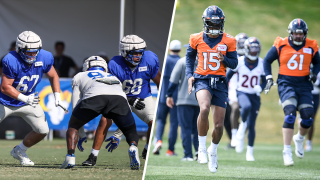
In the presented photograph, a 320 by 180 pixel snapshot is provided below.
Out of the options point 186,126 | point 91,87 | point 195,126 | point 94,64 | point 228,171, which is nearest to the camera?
point 91,87

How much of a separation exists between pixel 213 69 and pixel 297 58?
1.76m

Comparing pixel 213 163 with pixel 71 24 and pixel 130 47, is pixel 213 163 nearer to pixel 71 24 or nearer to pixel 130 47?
pixel 130 47

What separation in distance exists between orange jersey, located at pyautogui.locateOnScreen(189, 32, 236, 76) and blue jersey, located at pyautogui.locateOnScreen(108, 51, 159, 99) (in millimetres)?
728


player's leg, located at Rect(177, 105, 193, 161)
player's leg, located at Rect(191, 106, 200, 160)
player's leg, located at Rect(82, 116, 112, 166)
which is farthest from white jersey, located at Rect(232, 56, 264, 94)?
player's leg, located at Rect(82, 116, 112, 166)

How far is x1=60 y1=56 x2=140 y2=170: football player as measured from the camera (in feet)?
16.2

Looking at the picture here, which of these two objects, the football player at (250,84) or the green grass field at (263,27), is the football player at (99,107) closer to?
the green grass field at (263,27)

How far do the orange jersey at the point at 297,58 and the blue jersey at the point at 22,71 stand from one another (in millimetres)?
3279

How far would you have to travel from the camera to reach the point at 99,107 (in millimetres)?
4910

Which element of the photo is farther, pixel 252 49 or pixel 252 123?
pixel 252 49

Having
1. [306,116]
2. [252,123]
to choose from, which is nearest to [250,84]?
[252,123]

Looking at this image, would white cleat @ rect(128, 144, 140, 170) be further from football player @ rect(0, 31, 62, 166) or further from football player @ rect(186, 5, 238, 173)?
football player @ rect(0, 31, 62, 166)

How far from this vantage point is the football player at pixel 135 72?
5609 mm

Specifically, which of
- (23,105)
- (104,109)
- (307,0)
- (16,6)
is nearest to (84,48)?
(16,6)

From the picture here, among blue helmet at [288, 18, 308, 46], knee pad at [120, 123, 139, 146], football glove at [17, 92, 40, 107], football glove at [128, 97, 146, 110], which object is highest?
blue helmet at [288, 18, 308, 46]
